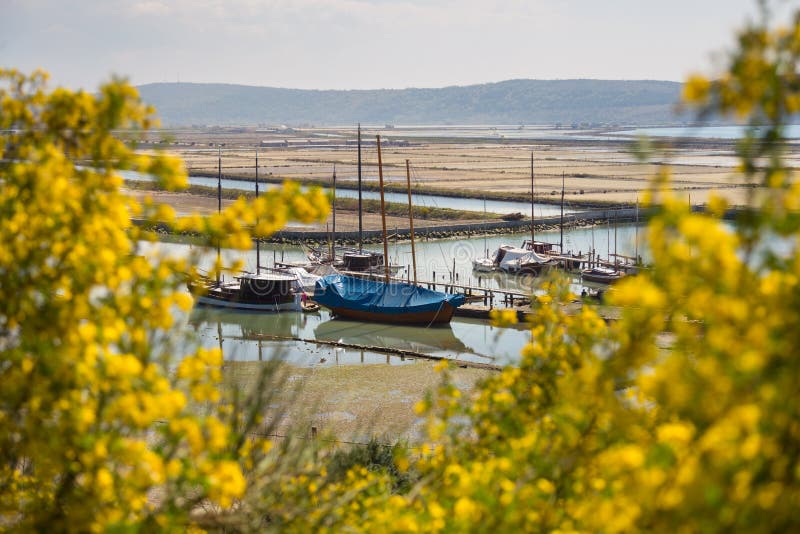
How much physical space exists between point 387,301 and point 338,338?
3.11 m

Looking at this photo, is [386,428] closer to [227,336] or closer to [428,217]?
[227,336]

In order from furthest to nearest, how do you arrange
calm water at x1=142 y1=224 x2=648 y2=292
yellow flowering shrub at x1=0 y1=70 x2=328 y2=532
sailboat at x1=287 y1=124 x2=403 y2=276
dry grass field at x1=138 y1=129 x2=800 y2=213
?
dry grass field at x1=138 y1=129 x2=800 y2=213 < calm water at x1=142 y1=224 x2=648 y2=292 < sailboat at x1=287 y1=124 x2=403 y2=276 < yellow flowering shrub at x1=0 y1=70 x2=328 y2=532

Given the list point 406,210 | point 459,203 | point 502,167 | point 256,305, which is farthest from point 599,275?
point 502,167

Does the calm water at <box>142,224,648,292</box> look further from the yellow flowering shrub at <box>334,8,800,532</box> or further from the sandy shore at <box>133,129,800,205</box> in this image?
the yellow flowering shrub at <box>334,8,800,532</box>

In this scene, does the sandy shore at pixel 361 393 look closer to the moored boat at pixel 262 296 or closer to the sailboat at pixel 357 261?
the moored boat at pixel 262 296

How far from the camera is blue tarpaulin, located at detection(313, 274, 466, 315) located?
34.6 metres

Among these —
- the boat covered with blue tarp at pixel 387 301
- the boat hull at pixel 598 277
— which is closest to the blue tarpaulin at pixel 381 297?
the boat covered with blue tarp at pixel 387 301

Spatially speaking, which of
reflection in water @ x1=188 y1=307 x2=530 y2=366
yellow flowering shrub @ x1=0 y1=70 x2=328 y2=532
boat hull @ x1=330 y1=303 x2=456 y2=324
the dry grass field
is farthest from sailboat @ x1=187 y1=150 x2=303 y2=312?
yellow flowering shrub @ x1=0 y1=70 x2=328 y2=532

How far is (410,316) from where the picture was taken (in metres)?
34.8

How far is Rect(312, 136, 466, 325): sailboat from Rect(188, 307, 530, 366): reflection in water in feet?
1.23

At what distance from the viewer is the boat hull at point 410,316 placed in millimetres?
34531

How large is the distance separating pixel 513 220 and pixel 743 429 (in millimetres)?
58187

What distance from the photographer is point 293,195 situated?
445 centimetres

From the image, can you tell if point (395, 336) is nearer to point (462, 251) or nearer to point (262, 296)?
point (262, 296)
